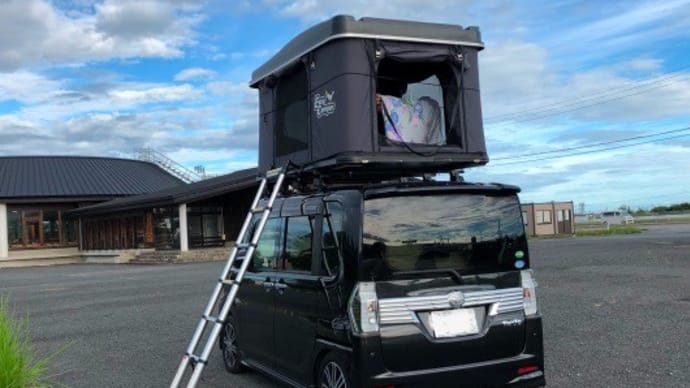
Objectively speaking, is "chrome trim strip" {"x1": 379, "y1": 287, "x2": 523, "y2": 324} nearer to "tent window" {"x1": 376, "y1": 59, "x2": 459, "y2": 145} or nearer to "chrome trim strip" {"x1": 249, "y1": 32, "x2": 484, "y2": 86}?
"tent window" {"x1": 376, "y1": 59, "x2": 459, "y2": 145}

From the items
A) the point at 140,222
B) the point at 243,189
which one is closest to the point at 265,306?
the point at 243,189

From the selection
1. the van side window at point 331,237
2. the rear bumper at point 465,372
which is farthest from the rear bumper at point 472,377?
the van side window at point 331,237

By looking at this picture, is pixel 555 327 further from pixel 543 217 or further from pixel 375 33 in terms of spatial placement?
pixel 543 217

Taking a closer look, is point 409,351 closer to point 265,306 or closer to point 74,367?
point 265,306

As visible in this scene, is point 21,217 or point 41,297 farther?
point 21,217

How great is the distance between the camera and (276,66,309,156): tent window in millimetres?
6621

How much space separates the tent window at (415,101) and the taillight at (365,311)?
6.06 ft

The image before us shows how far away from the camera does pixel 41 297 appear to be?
17781 mm

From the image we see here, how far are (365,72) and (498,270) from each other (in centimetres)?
212

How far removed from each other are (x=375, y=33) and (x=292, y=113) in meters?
1.44

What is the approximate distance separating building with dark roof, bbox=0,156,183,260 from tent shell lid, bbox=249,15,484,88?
1610 inches

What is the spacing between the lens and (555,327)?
8.96 meters

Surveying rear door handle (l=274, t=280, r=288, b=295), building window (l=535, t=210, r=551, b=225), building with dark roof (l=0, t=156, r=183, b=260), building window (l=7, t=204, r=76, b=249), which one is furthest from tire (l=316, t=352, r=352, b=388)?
building window (l=535, t=210, r=551, b=225)

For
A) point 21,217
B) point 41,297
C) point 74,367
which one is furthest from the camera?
point 21,217
